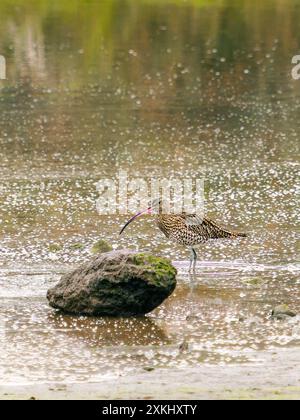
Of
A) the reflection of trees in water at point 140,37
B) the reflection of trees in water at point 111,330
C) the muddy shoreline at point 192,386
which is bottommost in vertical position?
the muddy shoreline at point 192,386

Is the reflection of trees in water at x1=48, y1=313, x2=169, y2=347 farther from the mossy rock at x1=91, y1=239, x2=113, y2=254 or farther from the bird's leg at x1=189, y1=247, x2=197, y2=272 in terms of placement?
the mossy rock at x1=91, y1=239, x2=113, y2=254

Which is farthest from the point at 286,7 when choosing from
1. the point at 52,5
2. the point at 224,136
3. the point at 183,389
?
the point at 183,389

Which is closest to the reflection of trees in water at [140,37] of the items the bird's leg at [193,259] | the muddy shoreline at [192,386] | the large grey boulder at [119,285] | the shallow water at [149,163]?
the shallow water at [149,163]

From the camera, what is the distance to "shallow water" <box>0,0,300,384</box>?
917cm

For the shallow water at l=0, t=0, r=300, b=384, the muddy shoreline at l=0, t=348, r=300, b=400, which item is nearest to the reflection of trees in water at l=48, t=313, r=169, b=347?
the shallow water at l=0, t=0, r=300, b=384

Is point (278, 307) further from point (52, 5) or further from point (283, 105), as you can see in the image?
point (52, 5)

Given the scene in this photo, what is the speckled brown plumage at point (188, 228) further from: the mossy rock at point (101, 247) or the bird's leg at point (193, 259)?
the mossy rock at point (101, 247)

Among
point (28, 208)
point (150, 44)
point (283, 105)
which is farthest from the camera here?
point (150, 44)

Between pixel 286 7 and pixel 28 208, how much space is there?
20.2 metres

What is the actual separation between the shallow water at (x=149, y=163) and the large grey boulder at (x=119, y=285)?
129 mm

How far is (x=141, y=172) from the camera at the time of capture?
50.6 ft

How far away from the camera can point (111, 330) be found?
30.7ft

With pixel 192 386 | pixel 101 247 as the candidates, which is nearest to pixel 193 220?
pixel 101 247

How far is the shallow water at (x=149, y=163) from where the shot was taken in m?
9.17
